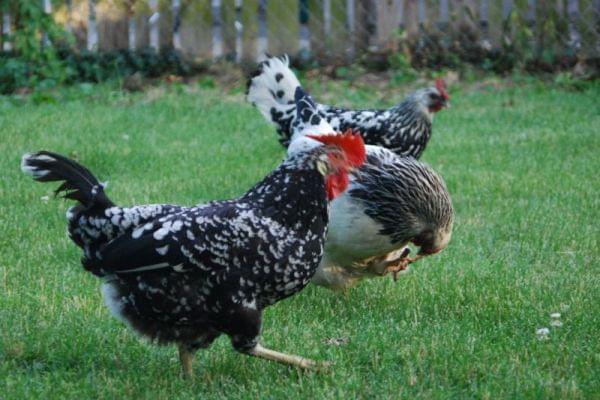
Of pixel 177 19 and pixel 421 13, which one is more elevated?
pixel 421 13

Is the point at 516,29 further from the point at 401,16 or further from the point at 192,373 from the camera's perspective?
the point at 192,373

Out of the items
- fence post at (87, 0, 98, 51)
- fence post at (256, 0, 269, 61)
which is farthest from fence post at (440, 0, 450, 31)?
fence post at (87, 0, 98, 51)

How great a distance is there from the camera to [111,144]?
8.70 m

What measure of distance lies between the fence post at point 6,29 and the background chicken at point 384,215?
23.6 ft

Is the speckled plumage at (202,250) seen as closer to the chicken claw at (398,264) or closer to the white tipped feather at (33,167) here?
the white tipped feather at (33,167)

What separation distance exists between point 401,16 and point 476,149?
3854 millimetres

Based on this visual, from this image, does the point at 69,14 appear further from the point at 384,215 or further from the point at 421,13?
the point at 384,215

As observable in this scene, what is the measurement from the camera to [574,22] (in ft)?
38.8

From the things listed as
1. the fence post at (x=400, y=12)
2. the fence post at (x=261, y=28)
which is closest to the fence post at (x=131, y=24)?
the fence post at (x=261, y=28)

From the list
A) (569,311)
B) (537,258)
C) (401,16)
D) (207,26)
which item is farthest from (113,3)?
(569,311)

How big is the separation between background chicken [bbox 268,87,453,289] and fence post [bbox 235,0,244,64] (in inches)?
279

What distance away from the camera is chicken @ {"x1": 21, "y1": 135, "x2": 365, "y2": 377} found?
398 centimetres

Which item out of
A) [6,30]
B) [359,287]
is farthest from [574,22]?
[359,287]

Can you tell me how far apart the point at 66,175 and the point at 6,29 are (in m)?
8.46
